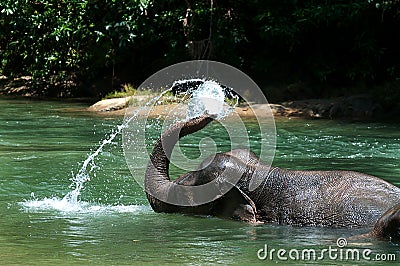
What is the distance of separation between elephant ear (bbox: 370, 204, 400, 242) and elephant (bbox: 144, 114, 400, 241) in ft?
1.19

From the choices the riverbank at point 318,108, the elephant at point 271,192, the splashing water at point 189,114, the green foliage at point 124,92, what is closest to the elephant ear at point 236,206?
the elephant at point 271,192

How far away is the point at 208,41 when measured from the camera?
21.9m

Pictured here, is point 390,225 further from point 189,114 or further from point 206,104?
point 189,114

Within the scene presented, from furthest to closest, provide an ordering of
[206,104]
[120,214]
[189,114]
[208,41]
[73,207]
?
[208,41]
[73,207]
[120,214]
[189,114]
[206,104]

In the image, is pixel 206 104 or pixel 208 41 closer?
pixel 206 104

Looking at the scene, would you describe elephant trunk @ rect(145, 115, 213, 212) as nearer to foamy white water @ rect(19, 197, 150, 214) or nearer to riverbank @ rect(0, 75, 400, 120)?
foamy white water @ rect(19, 197, 150, 214)

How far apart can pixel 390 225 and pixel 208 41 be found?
1569 centimetres

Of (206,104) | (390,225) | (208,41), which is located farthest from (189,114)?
(208,41)

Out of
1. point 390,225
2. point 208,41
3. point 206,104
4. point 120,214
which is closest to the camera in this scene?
point 390,225

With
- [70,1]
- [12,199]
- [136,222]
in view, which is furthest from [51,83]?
[136,222]

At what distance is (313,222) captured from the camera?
24.1ft

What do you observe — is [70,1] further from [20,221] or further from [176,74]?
[20,221]

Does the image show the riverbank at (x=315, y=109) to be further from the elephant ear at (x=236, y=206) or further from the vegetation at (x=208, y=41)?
the elephant ear at (x=236, y=206)

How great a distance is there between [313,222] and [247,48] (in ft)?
53.9
